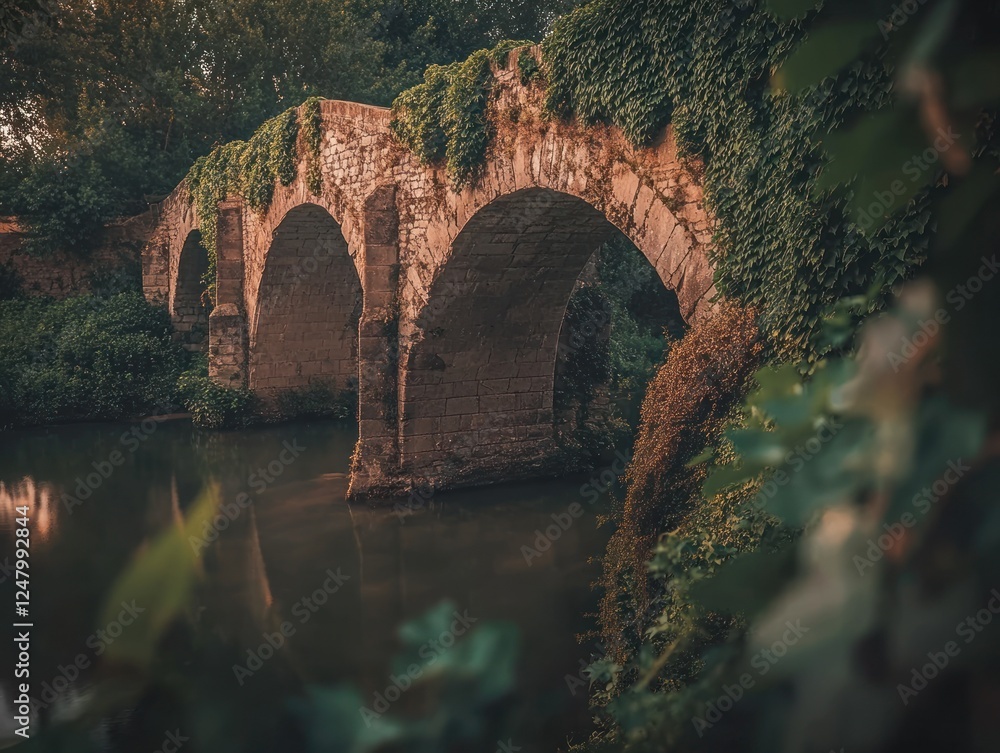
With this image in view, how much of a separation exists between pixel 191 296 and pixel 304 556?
40.7ft

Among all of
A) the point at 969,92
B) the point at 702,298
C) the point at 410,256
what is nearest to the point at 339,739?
the point at 969,92

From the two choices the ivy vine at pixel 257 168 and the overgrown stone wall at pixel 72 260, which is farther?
the overgrown stone wall at pixel 72 260

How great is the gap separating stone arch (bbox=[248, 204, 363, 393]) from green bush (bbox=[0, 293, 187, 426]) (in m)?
2.63

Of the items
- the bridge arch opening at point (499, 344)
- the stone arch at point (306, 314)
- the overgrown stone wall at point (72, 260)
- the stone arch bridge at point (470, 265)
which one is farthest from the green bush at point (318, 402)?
the overgrown stone wall at point (72, 260)

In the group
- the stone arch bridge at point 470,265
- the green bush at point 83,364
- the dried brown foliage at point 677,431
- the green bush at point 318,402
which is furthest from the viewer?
the green bush at point 318,402

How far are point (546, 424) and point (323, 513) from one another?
3.10 meters

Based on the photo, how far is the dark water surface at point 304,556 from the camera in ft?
23.0

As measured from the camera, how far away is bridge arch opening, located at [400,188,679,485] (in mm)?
9891

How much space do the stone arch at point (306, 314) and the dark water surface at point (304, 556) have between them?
2252mm

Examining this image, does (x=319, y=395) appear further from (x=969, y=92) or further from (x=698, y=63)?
(x=969, y=92)

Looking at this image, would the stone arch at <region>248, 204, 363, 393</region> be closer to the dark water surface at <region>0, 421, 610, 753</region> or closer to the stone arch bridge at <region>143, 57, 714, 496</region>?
the stone arch bridge at <region>143, 57, 714, 496</region>

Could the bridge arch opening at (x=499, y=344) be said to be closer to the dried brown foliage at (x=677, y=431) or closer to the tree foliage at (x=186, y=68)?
the dried brown foliage at (x=677, y=431)

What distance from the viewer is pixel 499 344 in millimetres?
11219

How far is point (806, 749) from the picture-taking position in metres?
0.58
